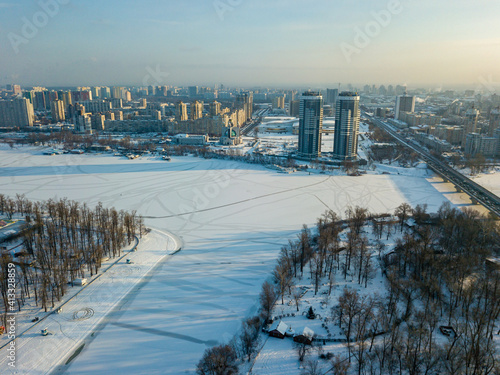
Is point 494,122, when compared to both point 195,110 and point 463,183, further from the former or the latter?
point 195,110

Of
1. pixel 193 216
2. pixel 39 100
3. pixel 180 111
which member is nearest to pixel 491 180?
pixel 193 216

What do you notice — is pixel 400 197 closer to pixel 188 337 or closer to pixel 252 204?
pixel 252 204

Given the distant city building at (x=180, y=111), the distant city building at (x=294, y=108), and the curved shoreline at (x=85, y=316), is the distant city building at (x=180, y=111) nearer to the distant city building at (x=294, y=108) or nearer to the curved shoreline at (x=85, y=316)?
the distant city building at (x=294, y=108)

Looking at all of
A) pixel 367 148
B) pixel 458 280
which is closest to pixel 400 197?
pixel 458 280

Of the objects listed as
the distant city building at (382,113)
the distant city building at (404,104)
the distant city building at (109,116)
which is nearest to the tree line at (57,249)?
the distant city building at (109,116)

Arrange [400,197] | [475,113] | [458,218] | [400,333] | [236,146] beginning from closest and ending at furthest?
[400,333]
[458,218]
[400,197]
[475,113]
[236,146]
